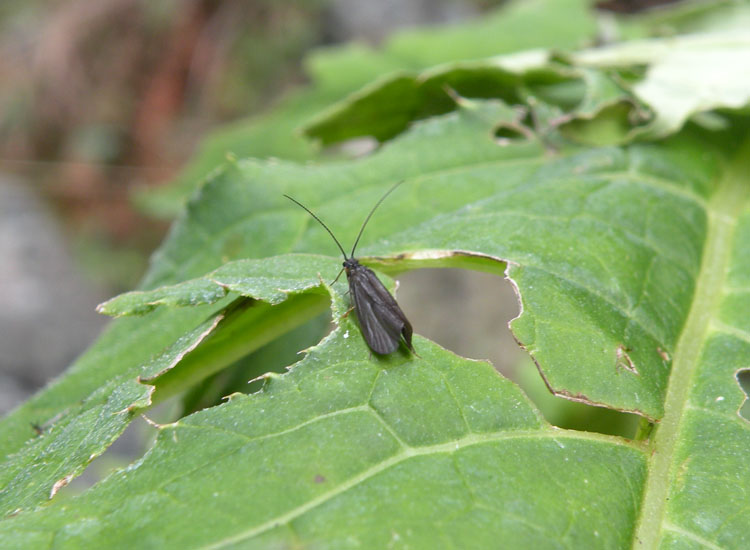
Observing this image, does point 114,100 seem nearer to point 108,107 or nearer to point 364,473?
point 108,107

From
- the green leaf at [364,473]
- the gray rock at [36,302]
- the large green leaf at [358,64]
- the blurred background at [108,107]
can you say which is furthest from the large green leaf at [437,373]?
the blurred background at [108,107]

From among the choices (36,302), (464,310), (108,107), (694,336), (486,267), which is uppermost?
(486,267)

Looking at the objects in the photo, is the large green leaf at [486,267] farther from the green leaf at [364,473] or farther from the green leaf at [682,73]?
the green leaf at [682,73]

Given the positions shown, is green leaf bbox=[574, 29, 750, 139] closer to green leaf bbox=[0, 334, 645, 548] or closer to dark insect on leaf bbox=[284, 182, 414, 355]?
dark insect on leaf bbox=[284, 182, 414, 355]

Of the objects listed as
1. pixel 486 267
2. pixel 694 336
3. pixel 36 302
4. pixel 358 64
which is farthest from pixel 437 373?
pixel 36 302

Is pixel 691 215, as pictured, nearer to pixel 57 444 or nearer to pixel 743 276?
pixel 743 276

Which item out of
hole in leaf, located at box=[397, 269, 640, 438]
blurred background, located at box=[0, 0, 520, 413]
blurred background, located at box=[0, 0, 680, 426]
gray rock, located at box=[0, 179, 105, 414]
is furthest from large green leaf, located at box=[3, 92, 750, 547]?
blurred background, located at box=[0, 0, 520, 413]
